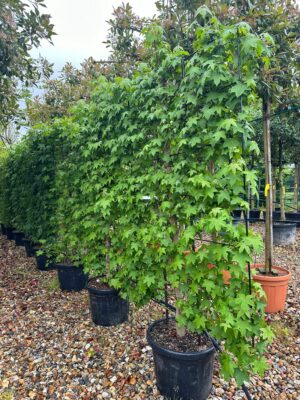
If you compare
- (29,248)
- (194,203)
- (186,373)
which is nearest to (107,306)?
(186,373)

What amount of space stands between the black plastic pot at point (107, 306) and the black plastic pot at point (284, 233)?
14.1ft

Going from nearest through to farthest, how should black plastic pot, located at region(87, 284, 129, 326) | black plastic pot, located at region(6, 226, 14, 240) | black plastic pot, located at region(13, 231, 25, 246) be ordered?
black plastic pot, located at region(87, 284, 129, 326), black plastic pot, located at region(13, 231, 25, 246), black plastic pot, located at region(6, 226, 14, 240)

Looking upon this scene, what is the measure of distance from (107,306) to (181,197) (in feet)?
5.88

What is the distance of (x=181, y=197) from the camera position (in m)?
2.58

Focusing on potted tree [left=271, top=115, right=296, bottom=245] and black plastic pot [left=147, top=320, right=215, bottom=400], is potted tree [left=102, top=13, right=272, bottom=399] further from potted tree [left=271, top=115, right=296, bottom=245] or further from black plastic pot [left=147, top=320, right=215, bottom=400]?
potted tree [left=271, top=115, right=296, bottom=245]

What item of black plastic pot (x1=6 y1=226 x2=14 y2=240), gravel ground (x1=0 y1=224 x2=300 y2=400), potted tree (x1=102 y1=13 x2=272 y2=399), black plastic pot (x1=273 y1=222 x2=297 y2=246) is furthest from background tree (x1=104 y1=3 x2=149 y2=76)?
black plastic pot (x1=6 y1=226 x2=14 y2=240)

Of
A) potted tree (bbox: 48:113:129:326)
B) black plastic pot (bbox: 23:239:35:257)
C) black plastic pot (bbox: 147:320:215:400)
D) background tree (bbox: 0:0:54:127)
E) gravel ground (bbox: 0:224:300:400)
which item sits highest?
background tree (bbox: 0:0:54:127)

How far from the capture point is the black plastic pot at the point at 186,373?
2361 mm

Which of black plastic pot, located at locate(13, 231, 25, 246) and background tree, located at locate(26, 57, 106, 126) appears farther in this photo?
black plastic pot, located at locate(13, 231, 25, 246)

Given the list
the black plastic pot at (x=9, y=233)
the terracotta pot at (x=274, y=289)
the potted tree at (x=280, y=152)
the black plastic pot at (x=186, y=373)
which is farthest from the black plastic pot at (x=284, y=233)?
the black plastic pot at (x=9, y=233)

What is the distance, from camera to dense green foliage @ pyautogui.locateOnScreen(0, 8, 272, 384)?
83.5 inches

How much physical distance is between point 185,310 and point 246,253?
2.24ft

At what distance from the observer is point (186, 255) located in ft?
7.98

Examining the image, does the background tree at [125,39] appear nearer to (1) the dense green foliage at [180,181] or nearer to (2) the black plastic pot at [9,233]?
(1) the dense green foliage at [180,181]
